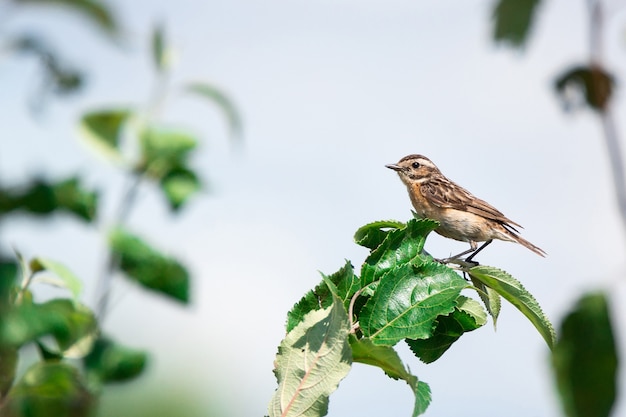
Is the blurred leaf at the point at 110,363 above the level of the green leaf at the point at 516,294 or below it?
below

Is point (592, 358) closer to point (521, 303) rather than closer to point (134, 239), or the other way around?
point (134, 239)

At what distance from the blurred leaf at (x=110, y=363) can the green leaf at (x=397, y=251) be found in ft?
7.35

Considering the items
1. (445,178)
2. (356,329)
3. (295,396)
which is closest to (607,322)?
(295,396)

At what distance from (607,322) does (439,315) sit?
87.4 inches

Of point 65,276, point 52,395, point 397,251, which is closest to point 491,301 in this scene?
point 397,251

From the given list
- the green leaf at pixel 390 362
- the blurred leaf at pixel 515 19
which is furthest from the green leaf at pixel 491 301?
the blurred leaf at pixel 515 19

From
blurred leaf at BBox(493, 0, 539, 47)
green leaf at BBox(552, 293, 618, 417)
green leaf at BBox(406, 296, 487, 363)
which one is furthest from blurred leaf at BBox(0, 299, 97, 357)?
green leaf at BBox(406, 296, 487, 363)

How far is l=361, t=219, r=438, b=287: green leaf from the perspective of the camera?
360 cm

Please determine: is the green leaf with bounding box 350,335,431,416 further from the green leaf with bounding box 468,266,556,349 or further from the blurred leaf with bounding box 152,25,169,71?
the blurred leaf with bounding box 152,25,169,71

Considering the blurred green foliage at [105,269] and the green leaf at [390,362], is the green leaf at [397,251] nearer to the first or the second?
the green leaf at [390,362]

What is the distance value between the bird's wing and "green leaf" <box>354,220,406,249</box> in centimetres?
A: 650

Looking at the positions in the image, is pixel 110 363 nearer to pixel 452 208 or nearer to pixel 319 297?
pixel 319 297

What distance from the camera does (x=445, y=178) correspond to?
37.3 feet

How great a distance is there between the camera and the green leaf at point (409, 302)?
3.36m
